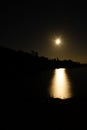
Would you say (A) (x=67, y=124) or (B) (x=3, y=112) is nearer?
(A) (x=67, y=124)

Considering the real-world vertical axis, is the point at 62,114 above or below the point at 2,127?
above

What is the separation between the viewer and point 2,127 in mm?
20344

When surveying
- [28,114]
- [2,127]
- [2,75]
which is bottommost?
[2,127]

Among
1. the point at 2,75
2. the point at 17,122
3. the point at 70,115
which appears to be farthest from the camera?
the point at 2,75

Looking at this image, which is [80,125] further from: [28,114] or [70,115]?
[28,114]

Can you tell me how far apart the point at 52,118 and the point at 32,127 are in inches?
144

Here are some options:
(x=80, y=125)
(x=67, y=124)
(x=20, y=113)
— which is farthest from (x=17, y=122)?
(x=80, y=125)

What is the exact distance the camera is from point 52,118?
22.9m

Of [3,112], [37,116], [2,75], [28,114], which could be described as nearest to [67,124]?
[37,116]

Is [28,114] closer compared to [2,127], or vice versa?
[2,127]

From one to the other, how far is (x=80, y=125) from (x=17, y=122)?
766cm

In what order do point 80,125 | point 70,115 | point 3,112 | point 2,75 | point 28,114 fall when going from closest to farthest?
point 80,125 → point 70,115 → point 28,114 → point 3,112 → point 2,75

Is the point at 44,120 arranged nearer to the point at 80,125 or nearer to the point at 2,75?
the point at 80,125

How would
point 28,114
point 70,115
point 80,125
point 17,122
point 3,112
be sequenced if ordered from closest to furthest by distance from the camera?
point 80,125 < point 17,122 < point 70,115 < point 28,114 < point 3,112
